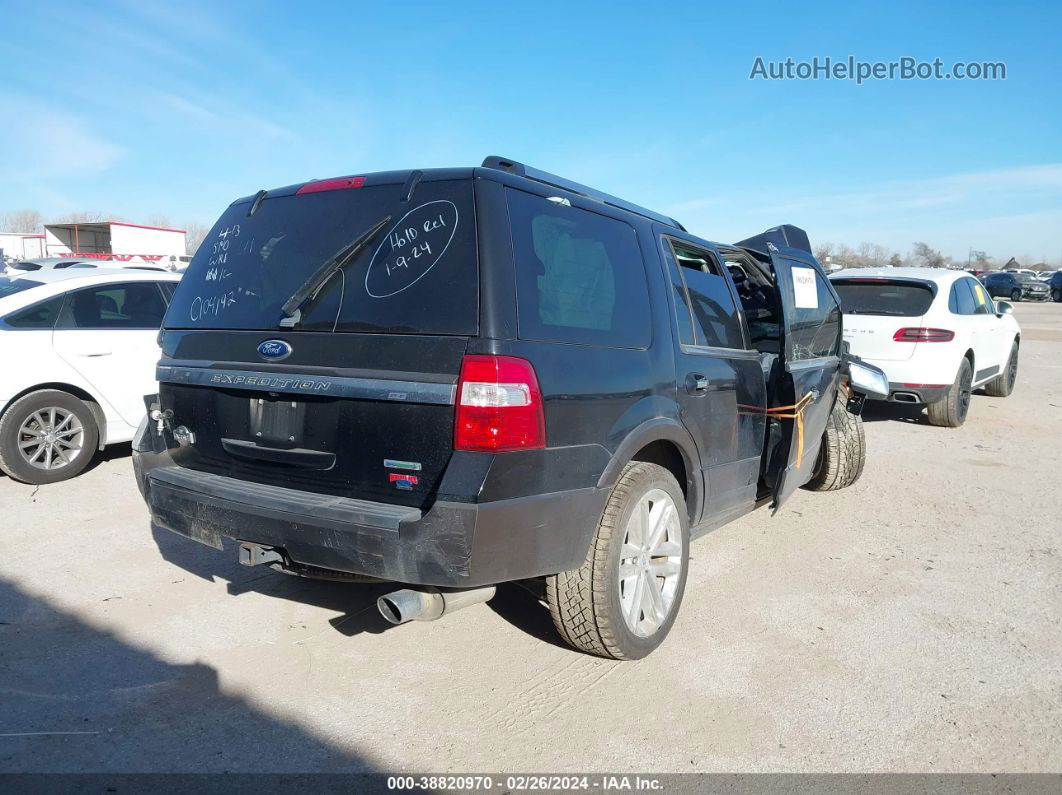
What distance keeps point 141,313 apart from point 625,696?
221 inches

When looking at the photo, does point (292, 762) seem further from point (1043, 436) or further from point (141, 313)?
point (1043, 436)

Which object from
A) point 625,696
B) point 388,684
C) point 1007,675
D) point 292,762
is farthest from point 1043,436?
point 292,762

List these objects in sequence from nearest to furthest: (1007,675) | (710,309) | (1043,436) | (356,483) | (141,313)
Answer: (356,483), (1007,675), (710,309), (141,313), (1043,436)

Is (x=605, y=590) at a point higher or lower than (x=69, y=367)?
lower

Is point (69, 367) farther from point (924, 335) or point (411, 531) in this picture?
point (924, 335)

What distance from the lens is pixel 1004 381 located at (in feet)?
37.0

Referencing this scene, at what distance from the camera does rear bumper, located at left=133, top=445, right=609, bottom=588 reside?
9.00 ft

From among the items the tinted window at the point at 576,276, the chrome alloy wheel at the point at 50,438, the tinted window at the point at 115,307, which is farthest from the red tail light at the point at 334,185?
the chrome alloy wheel at the point at 50,438

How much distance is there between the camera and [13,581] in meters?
4.33

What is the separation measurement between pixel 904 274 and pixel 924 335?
94 cm

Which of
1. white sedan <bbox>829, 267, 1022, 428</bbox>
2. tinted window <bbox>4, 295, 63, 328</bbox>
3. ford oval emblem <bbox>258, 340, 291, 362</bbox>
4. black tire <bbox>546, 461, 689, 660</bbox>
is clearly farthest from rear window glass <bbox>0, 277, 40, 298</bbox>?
white sedan <bbox>829, 267, 1022, 428</bbox>

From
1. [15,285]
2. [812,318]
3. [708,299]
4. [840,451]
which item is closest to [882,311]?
[840,451]

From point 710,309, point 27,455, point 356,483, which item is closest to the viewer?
point 356,483

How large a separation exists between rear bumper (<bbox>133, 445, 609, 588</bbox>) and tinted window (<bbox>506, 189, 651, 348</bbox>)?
0.64 metres
